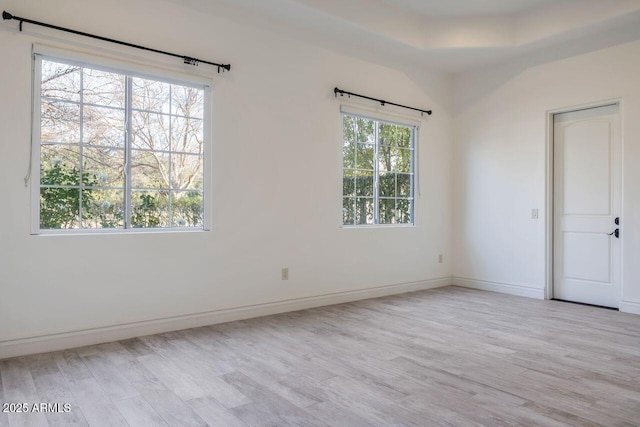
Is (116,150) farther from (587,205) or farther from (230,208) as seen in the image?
(587,205)

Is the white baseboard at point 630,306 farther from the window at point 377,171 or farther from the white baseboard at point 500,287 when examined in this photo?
the window at point 377,171

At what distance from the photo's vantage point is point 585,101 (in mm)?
4773

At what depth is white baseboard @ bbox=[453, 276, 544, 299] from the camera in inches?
205

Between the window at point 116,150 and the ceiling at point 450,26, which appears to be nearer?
the window at point 116,150

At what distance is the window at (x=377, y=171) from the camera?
5.04m

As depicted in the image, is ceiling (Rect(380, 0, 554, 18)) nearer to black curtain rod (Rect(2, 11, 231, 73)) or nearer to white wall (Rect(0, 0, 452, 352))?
white wall (Rect(0, 0, 452, 352))

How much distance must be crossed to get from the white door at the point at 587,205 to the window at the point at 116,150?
4.06 metres

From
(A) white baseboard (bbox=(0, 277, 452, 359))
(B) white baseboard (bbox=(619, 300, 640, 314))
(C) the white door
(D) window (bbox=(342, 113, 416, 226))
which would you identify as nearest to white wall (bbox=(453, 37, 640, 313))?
(B) white baseboard (bbox=(619, 300, 640, 314))

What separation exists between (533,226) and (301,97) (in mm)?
3157

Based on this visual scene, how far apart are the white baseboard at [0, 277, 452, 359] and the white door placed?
6.88ft

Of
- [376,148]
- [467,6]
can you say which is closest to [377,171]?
[376,148]

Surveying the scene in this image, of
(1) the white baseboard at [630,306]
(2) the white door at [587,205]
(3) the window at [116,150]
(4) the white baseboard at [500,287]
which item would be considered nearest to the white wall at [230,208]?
(3) the window at [116,150]

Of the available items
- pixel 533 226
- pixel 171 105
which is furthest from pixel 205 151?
pixel 533 226

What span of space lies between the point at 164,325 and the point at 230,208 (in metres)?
1.15
